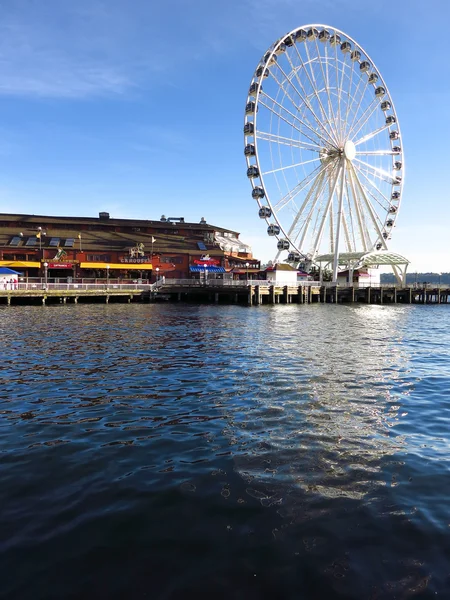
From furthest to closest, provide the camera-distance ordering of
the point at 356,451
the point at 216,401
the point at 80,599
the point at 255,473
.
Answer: the point at 216,401
the point at 356,451
the point at 255,473
the point at 80,599

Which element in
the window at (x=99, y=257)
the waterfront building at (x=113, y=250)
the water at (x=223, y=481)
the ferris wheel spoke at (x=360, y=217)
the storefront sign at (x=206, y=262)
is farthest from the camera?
the storefront sign at (x=206, y=262)

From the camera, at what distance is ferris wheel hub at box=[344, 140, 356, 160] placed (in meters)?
60.6

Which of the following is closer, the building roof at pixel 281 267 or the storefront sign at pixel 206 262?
the building roof at pixel 281 267

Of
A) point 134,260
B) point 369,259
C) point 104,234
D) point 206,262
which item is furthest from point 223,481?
point 104,234

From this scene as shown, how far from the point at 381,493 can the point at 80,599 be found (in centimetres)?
516

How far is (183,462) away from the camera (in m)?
8.95

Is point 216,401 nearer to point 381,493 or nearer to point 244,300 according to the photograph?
point 381,493

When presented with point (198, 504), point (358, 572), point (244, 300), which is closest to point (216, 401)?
Answer: point (198, 504)

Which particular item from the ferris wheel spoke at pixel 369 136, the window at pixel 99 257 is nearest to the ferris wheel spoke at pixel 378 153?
the ferris wheel spoke at pixel 369 136

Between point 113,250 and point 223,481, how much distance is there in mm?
64265

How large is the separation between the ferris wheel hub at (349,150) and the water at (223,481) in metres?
49.1

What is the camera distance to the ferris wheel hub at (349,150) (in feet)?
199

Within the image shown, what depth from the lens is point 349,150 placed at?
6112 cm

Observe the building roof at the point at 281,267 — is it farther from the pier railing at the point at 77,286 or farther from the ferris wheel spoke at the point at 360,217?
the pier railing at the point at 77,286
